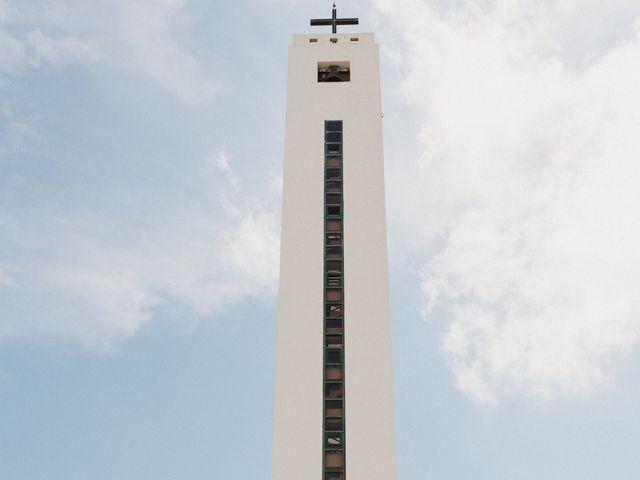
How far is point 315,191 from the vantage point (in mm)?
36188

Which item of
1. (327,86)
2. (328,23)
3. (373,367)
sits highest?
(328,23)

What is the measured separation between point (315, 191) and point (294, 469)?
12.7 m

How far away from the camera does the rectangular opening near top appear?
134ft

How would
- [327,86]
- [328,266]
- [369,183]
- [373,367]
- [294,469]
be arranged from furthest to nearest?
[327,86] → [369,183] → [328,266] → [373,367] → [294,469]

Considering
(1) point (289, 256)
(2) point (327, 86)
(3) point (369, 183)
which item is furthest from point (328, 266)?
(2) point (327, 86)

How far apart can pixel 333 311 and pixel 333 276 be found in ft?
5.44

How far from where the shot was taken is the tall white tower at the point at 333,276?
3034 cm

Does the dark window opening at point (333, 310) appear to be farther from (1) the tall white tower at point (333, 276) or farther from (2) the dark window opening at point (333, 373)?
(2) the dark window opening at point (333, 373)

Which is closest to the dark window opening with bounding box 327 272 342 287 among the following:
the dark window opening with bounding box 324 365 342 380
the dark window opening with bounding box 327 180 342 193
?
the dark window opening with bounding box 324 365 342 380

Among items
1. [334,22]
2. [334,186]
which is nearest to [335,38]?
[334,22]

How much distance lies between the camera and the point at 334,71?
4097 cm

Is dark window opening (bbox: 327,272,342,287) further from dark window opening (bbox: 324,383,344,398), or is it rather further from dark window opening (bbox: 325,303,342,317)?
dark window opening (bbox: 324,383,344,398)

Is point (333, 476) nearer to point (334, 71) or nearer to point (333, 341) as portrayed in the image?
point (333, 341)

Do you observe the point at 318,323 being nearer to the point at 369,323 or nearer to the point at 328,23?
the point at 369,323
